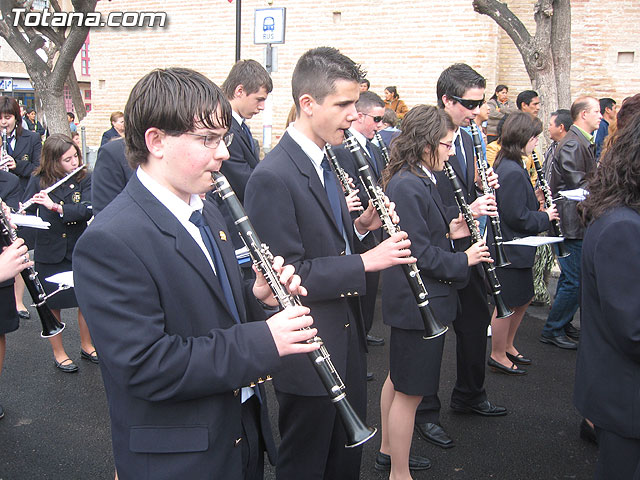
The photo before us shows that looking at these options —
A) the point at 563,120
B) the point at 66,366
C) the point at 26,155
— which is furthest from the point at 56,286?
the point at 563,120

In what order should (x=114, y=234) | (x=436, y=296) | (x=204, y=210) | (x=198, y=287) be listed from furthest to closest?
(x=436, y=296), (x=204, y=210), (x=198, y=287), (x=114, y=234)

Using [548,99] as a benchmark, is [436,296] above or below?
below

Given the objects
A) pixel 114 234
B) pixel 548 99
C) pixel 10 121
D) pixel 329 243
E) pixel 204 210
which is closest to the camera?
pixel 114 234

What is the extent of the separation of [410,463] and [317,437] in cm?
130

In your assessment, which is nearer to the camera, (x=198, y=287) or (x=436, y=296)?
(x=198, y=287)

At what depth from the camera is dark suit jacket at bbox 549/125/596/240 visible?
5.69 meters

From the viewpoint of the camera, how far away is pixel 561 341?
18.8ft

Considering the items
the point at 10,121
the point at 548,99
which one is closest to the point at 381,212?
the point at 10,121

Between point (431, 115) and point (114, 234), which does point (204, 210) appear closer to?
point (114, 234)

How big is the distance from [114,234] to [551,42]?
867 cm

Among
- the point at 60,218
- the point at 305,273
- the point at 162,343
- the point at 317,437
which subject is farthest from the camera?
the point at 60,218

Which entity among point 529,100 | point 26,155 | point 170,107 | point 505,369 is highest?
point 529,100

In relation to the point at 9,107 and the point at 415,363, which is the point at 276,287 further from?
the point at 9,107

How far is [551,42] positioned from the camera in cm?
887
